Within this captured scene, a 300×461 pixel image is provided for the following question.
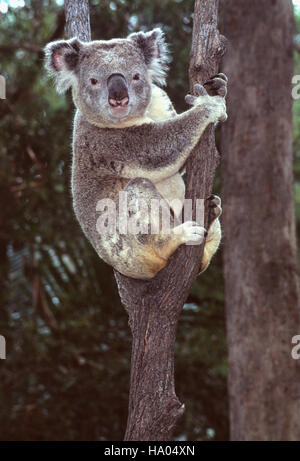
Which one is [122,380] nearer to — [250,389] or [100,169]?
[250,389]

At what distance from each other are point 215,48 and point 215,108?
0.26 meters

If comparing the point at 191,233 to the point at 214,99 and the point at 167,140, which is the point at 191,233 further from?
the point at 214,99

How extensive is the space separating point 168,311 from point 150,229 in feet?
1.29

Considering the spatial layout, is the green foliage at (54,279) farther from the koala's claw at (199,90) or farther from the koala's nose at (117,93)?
the koala's claw at (199,90)

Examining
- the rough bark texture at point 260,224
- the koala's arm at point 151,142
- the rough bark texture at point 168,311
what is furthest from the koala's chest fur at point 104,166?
the rough bark texture at point 260,224

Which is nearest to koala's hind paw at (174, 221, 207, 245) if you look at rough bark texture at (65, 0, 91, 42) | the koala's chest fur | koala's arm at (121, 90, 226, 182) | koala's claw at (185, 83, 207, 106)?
koala's arm at (121, 90, 226, 182)

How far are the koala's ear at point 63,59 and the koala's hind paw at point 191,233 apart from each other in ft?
3.32

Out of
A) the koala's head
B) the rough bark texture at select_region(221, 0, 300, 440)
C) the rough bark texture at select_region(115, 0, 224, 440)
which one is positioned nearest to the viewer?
the rough bark texture at select_region(115, 0, 224, 440)

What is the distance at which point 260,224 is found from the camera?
17.9ft

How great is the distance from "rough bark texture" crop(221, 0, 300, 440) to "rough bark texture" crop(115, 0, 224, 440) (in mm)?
2457

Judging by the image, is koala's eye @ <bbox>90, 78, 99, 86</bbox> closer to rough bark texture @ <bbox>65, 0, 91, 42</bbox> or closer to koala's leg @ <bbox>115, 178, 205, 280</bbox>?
koala's leg @ <bbox>115, 178, 205, 280</bbox>

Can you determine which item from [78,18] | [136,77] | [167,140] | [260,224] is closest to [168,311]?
[167,140]

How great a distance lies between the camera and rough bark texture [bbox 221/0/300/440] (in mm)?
5246

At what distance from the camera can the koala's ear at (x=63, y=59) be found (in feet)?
9.65
